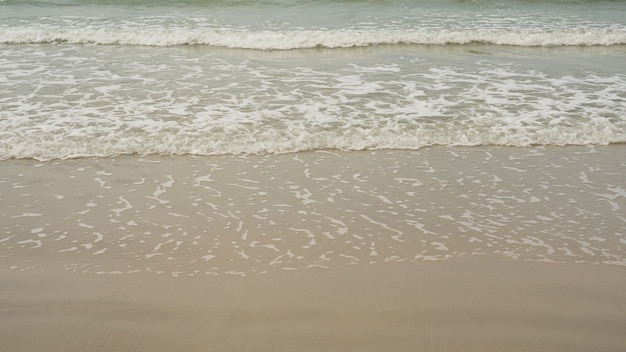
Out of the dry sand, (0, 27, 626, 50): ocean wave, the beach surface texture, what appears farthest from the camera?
(0, 27, 626, 50): ocean wave

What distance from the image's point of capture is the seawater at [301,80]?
671 centimetres

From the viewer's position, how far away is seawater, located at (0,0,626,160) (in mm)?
6707

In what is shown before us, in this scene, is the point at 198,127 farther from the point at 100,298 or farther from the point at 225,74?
the point at 100,298

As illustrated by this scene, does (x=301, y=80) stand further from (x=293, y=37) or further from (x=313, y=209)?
(x=313, y=209)

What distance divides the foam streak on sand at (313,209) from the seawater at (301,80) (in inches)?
19.6

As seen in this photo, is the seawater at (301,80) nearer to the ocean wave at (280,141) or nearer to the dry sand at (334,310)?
the ocean wave at (280,141)

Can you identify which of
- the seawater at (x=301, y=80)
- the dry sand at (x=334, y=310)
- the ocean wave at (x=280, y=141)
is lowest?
the dry sand at (x=334, y=310)

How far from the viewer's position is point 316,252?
421 cm

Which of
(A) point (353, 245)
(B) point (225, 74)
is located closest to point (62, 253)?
(A) point (353, 245)

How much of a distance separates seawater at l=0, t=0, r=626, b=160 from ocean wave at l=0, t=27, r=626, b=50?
0.15ft

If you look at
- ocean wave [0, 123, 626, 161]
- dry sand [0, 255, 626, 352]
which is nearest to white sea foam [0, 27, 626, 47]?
ocean wave [0, 123, 626, 161]

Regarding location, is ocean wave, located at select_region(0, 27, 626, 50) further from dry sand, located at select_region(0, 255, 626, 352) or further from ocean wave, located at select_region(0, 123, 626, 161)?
dry sand, located at select_region(0, 255, 626, 352)

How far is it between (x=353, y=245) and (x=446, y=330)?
3.92 ft

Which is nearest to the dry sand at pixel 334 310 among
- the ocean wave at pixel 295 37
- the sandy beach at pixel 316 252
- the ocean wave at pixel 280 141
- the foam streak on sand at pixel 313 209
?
the sandy beach at pixel 316 252
